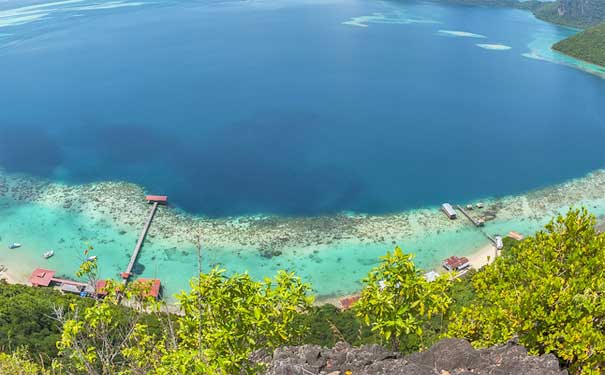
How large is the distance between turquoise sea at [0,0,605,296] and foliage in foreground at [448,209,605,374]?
18.5 m

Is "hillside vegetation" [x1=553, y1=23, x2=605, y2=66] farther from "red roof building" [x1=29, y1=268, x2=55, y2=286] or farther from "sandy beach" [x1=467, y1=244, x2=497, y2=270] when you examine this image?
"red roof building" [x1=29, y1=268, x2=55, y2=286]

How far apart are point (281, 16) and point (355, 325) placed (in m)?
117

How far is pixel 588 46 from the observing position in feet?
288

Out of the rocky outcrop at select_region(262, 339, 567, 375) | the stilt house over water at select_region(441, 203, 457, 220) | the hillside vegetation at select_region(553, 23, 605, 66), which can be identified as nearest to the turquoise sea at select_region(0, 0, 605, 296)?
the stilt house over water at select_region(441, 203, 457, 220)

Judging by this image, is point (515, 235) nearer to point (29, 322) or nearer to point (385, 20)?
point (29, 322)

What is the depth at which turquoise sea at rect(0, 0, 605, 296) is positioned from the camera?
109ft

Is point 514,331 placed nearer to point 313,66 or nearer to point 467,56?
point 313,66

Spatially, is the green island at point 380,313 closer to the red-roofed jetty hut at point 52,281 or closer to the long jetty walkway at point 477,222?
the red-roofed jetty hut at point 52,281

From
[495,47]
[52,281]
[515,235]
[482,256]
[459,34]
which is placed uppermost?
[459,34]

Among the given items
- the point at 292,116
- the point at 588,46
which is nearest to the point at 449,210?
the point at 292,116

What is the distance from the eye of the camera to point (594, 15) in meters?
126

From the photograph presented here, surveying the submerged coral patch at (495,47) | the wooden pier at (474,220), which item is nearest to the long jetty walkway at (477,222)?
the wooden pier at (474,220)

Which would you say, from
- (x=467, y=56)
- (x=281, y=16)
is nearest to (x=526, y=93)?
(x=467, y=56)

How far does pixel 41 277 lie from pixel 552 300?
1233 inches
